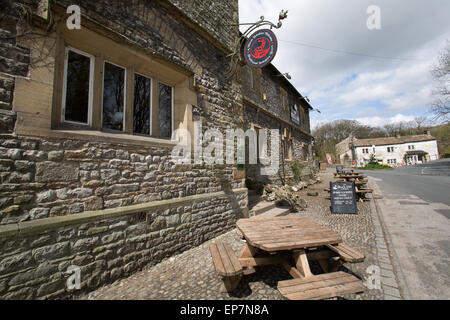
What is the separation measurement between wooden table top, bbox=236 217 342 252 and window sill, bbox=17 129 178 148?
2.11 metres

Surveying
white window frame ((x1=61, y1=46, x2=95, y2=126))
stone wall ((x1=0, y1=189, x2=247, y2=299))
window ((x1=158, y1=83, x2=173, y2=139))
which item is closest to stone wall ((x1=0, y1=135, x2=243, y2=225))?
stone wall ((x1=0, y1=189, x2=247, y2=299))

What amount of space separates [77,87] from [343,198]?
7546 millimetres

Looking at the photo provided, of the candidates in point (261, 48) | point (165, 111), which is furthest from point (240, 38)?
point (165, 111)

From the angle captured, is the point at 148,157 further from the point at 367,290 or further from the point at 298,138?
the point at 298,138

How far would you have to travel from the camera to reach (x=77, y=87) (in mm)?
3055

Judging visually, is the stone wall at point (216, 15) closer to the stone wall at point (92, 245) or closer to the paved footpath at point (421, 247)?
the stone wall at point (92, 245)

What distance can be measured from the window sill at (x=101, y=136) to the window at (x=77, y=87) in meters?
0.29

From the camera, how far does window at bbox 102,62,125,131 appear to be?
3379mm

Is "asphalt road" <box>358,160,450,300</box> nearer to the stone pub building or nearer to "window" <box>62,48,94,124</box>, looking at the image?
the stone pub building

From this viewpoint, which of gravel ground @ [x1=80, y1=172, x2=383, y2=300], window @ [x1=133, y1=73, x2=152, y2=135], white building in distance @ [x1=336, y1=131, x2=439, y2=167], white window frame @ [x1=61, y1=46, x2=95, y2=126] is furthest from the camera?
white building in distance @ [x1=336, y1=131, x2=439, y2=167]

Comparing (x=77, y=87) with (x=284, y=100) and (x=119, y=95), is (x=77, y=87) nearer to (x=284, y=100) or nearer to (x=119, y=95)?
(x=119, y=95)

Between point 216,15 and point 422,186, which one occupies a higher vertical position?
point 216,15

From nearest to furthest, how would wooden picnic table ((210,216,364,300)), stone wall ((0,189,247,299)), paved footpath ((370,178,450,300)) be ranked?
1. wooden picnic table ((210,216,364,300))
2. stone wall ((0,189,247,299))
3. paved footpath ((370,178,450,300))
